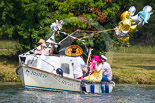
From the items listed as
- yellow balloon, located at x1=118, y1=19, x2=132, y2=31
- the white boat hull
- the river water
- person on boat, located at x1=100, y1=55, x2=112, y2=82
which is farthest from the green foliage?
the white boat hull

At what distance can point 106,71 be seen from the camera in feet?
74.4

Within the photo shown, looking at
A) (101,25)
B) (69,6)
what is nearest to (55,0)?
(69,6)

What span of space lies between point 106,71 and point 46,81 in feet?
10.1

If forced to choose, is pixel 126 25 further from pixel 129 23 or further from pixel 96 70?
pixel 96 70

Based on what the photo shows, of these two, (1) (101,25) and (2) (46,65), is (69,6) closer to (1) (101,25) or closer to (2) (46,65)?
(1) (101,25)

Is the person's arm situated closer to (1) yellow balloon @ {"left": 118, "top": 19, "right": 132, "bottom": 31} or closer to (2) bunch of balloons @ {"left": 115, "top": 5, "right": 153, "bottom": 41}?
(2) bunch of balloons @ {"left": 115, "top": 5, "right": 153, "bottom": 41}

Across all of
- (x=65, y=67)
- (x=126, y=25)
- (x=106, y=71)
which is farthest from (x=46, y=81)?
(x=126, y=25)

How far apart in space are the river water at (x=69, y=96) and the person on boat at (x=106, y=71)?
849 mm

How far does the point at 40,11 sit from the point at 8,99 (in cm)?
1196

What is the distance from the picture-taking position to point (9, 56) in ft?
114

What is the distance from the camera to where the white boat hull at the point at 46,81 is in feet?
72.5

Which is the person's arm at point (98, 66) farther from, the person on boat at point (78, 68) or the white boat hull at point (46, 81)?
A: the white boat hull at point (46, 81)

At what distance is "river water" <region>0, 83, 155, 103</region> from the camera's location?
65.9ft

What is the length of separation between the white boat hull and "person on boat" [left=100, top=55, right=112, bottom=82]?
0.93 m
